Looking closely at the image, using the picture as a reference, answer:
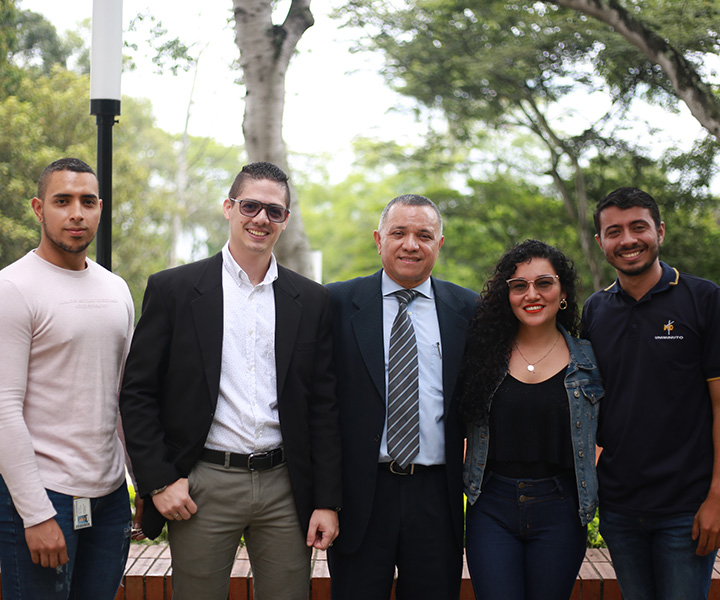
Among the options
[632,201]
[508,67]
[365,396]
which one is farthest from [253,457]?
[508,67]

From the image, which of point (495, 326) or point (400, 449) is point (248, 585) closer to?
point (400, 449)

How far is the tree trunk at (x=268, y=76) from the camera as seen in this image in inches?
238

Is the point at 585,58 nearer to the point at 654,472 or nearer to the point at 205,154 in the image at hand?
the point at 654,472

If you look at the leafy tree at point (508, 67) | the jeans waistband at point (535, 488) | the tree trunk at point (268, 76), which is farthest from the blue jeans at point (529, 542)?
the leafy tree at point (508, 67)

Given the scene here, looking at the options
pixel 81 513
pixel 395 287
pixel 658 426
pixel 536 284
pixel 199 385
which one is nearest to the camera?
pixel 81 513

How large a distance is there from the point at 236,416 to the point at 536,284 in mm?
1415

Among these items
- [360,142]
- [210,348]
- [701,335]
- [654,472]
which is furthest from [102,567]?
[360,142]

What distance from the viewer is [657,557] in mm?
2998

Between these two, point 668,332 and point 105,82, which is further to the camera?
point 105,82

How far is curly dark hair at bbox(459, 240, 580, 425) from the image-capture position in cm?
311

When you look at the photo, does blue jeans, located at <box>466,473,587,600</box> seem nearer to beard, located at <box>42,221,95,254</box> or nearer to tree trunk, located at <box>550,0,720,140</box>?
beard, located at <box>42,221,95,254</box>

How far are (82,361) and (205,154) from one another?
135ft

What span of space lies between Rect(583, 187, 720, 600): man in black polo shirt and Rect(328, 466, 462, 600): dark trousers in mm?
717

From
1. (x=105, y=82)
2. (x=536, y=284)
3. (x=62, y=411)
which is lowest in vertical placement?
(x=62, y=411)
